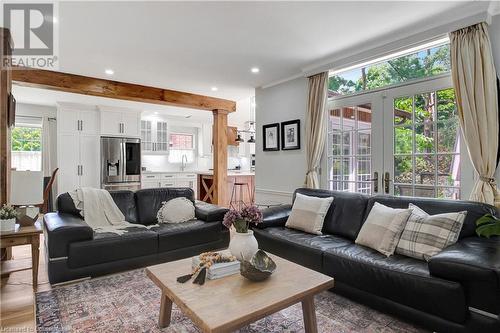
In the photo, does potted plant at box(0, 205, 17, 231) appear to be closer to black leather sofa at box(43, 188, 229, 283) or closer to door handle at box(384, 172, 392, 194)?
black leather sofa at box(43, 188, 229, 283)

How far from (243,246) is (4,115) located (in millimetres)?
2780

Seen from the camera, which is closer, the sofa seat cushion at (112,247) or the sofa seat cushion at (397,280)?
the sofa seat cushion at (397,280)

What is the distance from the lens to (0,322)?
201 centimetres

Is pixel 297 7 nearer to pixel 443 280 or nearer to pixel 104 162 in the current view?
pixel 443 280

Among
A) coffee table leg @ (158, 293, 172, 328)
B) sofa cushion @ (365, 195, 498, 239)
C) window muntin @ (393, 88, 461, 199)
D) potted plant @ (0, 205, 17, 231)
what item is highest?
window muntin @ (393, 88, 461, 199)

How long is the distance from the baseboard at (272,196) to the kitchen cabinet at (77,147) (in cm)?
398

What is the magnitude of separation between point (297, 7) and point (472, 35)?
5.34ft

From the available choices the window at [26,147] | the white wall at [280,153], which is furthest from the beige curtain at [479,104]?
the window at [26,147]

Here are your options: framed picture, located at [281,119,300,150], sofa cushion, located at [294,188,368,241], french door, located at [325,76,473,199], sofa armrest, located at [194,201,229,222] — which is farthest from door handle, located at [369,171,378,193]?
sofa armrest, located at [194,201,229,222]

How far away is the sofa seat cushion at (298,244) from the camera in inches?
101

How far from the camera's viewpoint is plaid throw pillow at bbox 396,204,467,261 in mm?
2137

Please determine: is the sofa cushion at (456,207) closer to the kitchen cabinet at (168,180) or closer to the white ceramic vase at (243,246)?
the white ceramic vase at (243,246)

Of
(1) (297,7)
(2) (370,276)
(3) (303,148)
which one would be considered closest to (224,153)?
(3) (303,148)

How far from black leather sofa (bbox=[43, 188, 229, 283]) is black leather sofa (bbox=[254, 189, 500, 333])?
929mm
